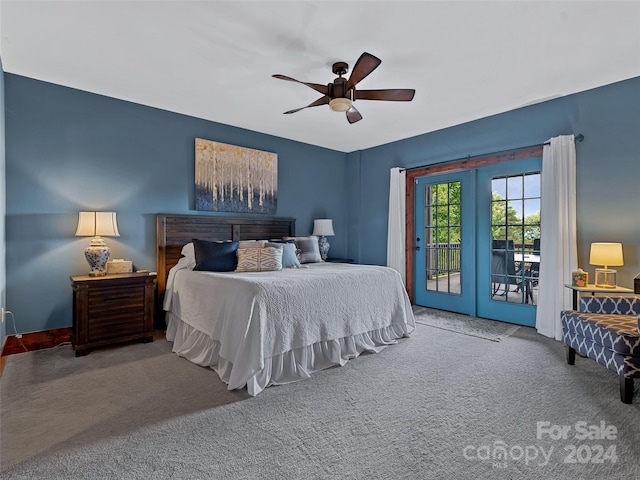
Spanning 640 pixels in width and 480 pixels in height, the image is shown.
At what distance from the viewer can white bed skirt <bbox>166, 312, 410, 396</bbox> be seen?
8.25ft

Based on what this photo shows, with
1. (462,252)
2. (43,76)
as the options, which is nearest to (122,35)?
(43,76)

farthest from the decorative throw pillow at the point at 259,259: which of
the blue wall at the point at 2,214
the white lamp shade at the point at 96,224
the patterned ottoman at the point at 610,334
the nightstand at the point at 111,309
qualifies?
the patterned ottoman at the point at 610,334

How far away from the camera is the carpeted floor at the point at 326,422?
5.29 feet

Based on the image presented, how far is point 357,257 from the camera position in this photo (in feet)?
19.7

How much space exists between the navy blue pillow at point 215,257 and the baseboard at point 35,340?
4.65ft

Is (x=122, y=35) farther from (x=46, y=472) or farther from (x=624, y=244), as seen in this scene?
(x=624, y=244)

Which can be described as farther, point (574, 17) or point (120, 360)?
point (120, 360)

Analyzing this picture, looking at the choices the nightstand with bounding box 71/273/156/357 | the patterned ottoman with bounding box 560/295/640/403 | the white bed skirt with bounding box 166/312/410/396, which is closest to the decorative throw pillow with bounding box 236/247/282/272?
the white bed skirt with bounding box 166/312/410/396

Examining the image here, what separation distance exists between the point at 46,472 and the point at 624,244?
470 cm

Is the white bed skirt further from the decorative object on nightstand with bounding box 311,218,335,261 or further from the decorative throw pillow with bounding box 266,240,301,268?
the decorative object on nightstand with bounding box 311,218,335,261

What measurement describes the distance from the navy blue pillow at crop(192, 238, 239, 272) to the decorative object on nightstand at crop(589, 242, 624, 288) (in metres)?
3.50

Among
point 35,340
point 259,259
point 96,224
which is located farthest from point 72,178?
point 259,259

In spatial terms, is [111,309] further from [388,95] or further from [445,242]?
[445,242]

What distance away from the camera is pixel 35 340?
324 cm
